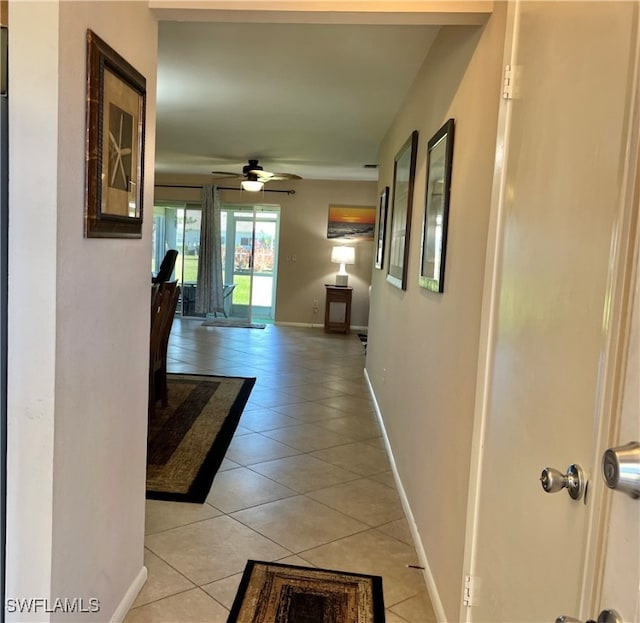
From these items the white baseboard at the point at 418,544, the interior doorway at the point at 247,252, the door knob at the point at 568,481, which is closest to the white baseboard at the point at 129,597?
the white baseboard at the point at 418,544

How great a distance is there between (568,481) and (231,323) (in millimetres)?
8394

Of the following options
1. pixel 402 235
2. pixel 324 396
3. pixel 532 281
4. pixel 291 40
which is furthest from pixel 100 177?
pixel 324 396

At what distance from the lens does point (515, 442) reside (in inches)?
49.5

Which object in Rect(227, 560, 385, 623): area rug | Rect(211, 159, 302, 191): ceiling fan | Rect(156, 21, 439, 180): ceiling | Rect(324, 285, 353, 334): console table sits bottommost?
Rect(227, 560, 385, 623): area rug

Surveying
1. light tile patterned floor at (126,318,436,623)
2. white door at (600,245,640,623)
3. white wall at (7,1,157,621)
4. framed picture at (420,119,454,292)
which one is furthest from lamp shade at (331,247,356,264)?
white door at (600,245,640,623)

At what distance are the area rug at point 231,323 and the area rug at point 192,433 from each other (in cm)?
340

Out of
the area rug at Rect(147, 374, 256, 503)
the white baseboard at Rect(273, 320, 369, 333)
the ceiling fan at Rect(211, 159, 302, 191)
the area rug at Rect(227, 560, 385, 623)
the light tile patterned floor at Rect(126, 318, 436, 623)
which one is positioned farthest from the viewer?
the white baseboard at Rect(273, 320, 369, 333)

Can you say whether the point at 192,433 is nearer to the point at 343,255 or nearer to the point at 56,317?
the point at 56,317

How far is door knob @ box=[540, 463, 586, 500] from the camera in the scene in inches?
34.4

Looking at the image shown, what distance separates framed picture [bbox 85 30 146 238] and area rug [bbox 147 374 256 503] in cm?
168

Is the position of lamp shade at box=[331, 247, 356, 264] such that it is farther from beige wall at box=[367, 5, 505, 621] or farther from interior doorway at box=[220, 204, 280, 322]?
beige wall at box=[367, 5, 505, 621]

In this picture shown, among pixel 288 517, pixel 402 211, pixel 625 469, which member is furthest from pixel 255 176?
pixel 625 469

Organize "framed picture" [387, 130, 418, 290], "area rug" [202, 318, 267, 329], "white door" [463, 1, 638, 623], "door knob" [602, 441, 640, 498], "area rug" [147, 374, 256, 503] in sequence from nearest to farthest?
1. "door knob" [602, 441, 640, 498]
2. "white door" [463, 1, 638, 623]
3. "area rug" [147, 374, 256, 503]
4. "framed picture" [387, 130, 418, 290]
5. "area rug" [202, 318, 267, 329]

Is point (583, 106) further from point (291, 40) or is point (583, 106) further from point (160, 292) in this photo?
point (160, 292)
